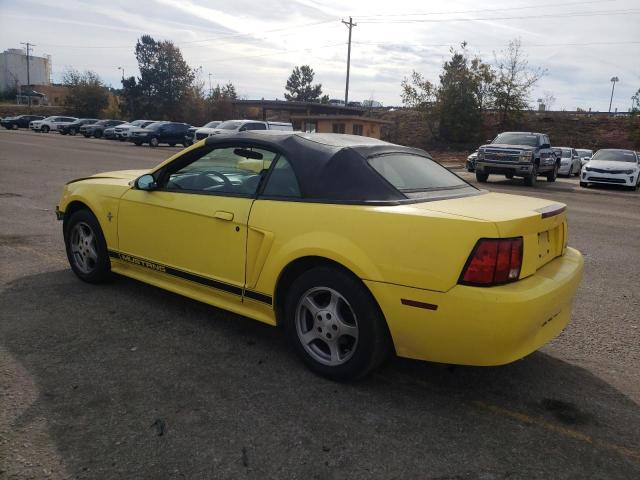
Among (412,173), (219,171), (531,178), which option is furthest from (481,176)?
(219,171)

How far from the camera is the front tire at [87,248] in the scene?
476cm

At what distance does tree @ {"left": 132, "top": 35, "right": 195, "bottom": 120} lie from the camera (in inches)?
2800

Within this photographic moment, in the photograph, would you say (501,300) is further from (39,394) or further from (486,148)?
(486,148)

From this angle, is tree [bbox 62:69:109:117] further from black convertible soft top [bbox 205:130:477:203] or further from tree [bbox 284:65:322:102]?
black convertible soft top [bbox 205:130:477:203]

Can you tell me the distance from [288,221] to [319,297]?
51cm

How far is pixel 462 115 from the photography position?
45.1 m

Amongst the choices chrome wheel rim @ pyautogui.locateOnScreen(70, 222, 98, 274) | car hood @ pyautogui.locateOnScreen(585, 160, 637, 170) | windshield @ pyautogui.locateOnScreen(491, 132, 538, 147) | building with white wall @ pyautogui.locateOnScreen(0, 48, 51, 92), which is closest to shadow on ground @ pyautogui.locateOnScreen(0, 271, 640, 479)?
chrome wheel rim @ pyautogui.locateOnScreen(70, 222, 98, 274)

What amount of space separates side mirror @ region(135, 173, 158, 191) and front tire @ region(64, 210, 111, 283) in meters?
0.72

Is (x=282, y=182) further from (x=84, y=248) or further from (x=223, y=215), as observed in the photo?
(x=84, y=248)

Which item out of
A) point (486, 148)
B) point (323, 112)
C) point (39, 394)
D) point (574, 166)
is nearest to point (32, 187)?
point (39, 394)

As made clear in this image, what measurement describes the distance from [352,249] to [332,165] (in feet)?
2.16

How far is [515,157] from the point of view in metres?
17.6

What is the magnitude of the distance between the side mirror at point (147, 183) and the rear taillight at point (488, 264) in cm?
266

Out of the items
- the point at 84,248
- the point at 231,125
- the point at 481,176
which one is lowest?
the point at 84,248
